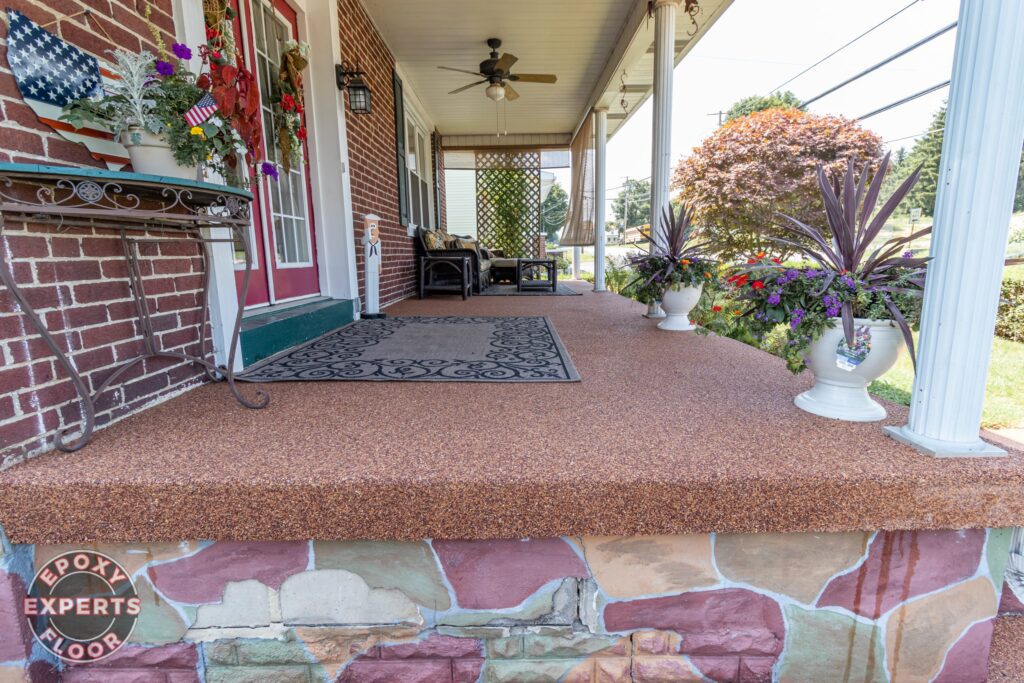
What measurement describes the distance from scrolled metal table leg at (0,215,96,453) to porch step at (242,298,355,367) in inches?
32.3

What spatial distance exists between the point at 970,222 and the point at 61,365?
2264 millimetres

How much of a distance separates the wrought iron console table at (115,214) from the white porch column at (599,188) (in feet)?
16.9

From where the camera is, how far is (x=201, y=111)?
1.35 metres

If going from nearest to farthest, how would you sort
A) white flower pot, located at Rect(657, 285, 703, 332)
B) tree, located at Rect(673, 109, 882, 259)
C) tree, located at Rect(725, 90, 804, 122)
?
1. white flower pot, located at Rect(657, 285, 703, 332)
2. tree, located at Rect(673, 109, 882, 259)
3. tree, located at Rect(725, 90, 804, 122)

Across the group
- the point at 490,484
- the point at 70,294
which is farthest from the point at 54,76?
the point at 490,484

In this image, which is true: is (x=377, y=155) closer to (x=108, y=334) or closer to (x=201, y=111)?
(x=201, y=111)

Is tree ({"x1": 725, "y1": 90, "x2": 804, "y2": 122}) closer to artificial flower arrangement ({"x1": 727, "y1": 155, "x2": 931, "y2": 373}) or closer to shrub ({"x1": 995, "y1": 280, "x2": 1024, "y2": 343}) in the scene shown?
shrub ({"x1": 995, "y1": 280, "x2": 1024, "y2": 343})

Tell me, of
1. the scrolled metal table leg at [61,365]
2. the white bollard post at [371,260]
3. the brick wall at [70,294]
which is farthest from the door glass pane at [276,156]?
the scrolled metal table leg at [61,365]

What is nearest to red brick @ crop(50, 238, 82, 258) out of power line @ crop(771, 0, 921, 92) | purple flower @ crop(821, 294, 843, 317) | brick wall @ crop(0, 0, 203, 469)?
brick wall @ crop(0, 0, 203, 469)

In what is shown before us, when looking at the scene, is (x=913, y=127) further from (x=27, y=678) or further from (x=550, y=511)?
(x=27, y=678)

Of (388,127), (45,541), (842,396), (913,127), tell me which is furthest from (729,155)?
(45,541)

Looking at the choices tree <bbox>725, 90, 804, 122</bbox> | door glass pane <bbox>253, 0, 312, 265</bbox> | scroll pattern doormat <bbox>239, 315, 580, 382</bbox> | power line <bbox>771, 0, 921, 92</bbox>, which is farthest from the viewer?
tree <bbox>725, 90, 804, 122</bbox>

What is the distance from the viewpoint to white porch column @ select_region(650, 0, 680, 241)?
11.7ft

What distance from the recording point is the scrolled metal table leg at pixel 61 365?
1012 millimetres
